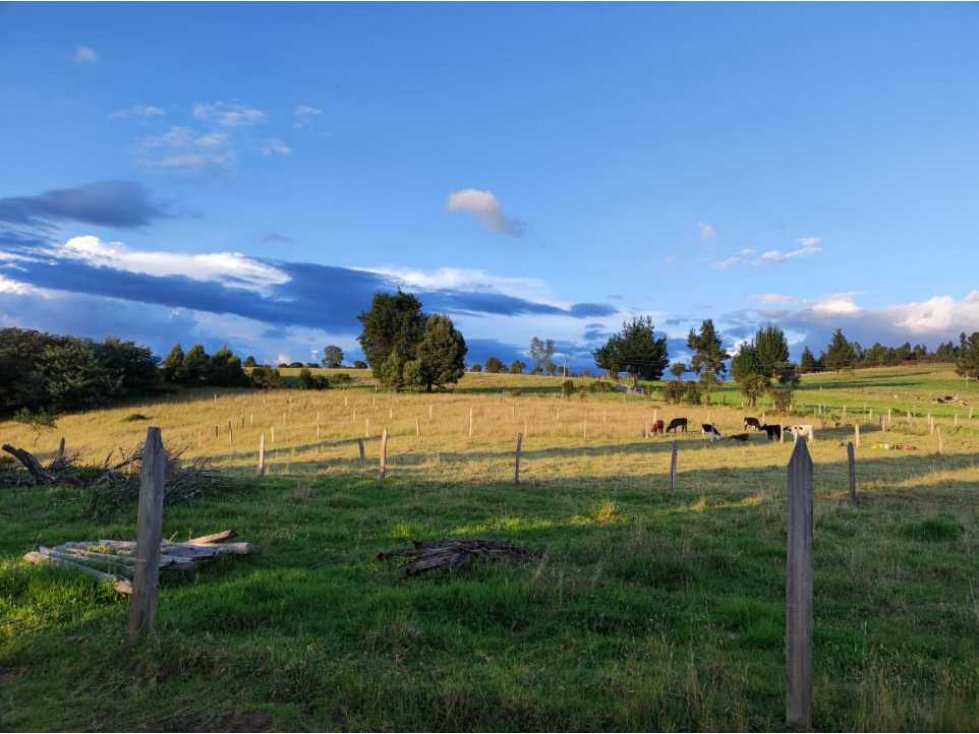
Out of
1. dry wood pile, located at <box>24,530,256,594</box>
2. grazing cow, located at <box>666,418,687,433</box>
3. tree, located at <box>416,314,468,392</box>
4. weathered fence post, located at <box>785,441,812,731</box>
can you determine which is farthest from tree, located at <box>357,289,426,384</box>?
weathered fence post, located at <box>785,441,812,731</box>

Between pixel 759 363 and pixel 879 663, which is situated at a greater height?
pixel 759 363

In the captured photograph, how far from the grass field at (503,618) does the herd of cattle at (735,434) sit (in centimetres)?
2074

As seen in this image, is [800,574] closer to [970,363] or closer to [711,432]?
[711,432]

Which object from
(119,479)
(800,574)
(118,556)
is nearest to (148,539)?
(118,556)

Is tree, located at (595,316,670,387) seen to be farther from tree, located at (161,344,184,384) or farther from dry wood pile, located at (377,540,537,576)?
dry wood pile, located at (377,540,537,576)

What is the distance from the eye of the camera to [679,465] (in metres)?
27.3

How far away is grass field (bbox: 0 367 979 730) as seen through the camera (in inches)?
201

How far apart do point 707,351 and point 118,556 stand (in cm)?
11451

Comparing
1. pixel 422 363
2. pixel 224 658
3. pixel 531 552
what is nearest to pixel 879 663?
pixel 531 552

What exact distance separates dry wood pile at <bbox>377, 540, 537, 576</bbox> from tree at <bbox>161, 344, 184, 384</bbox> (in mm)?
68434

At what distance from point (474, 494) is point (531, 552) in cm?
674

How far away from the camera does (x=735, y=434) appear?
137 feet

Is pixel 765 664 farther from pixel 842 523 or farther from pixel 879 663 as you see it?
pixel 842 523

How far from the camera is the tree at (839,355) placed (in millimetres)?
134250
